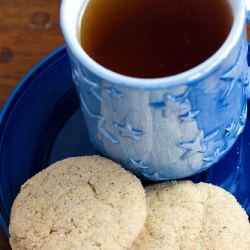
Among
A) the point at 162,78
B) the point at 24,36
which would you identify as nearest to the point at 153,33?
the point at 162,78

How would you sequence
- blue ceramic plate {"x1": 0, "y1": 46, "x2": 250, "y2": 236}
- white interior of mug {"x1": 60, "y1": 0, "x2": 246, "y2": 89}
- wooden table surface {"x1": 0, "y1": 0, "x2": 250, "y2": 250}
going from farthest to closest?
wooden table surface {"x1": 0, "y1": 0, "x2": 250, "y2": 250}, blue ceramic plate {"x1": 0, "y1": 46, "x2": 250, "y2": 236}, white interior of mug {"x1": 60, "y1": 0, "x2": 246, "y2": 89}

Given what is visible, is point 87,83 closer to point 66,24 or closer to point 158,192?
point 66,24

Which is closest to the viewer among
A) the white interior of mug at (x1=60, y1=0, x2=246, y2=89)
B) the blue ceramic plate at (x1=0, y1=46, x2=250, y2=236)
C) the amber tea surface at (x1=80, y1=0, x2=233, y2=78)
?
the white interior of mug at (x1=60, y1=0, x2=246, y2=89)

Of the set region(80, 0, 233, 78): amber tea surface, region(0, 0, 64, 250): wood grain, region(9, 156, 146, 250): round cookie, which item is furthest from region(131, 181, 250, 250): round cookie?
region(0, 0, 64, 250): wood grain

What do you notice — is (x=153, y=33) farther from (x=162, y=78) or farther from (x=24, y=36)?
(x=24, y=36)

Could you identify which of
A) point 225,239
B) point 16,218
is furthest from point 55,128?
point 225,239

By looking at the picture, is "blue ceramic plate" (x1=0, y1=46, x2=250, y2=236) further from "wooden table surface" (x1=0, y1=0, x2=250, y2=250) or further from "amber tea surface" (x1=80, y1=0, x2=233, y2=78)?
"amber tea surface" (x1=80, y1=0, x2=233, y2=78)
